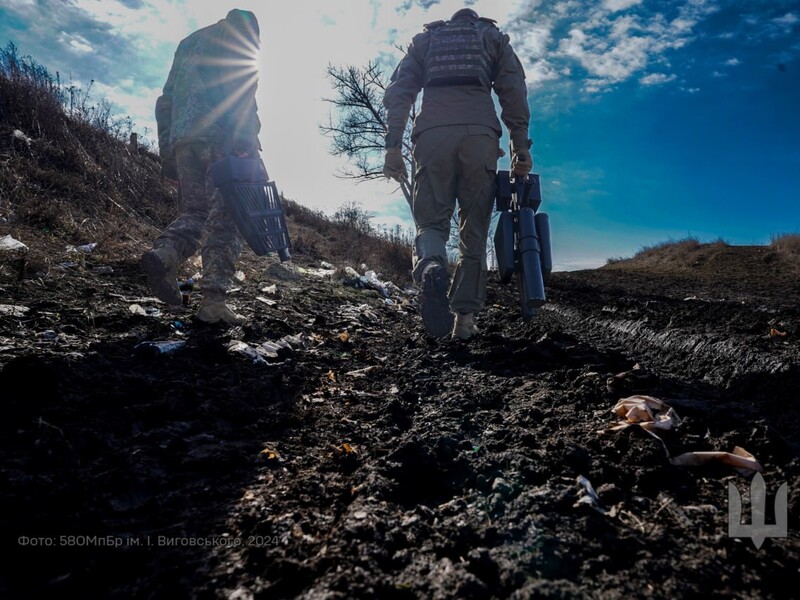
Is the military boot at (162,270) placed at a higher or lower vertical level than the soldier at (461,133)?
lower

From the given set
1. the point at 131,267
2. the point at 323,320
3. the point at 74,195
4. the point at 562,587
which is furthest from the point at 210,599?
the point at 74,195

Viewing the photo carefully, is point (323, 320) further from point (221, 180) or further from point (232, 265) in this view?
→ point (221, 180)

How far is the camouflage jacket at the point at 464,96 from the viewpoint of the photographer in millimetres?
3066

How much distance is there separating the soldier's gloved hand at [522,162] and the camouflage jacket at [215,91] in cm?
187

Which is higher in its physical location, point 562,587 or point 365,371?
point 365,371

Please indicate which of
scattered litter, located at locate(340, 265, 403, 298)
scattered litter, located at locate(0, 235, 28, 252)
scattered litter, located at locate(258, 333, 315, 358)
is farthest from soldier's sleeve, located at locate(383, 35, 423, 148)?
scattered litter, located at locate(340, 265, 403, 298)

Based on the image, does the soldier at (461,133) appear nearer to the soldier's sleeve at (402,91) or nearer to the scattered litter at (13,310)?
the soldier's sleeve at (402,91)

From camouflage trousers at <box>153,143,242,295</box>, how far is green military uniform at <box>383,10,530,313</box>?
1.30 metres

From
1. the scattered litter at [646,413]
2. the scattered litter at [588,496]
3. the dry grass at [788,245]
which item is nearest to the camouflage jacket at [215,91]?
the scattered litter at [646,413]

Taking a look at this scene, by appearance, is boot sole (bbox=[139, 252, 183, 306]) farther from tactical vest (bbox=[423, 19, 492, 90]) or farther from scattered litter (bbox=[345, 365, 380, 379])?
tactical vest (bbox=[423, 19, 492, 90])

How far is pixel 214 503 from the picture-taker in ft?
3.46

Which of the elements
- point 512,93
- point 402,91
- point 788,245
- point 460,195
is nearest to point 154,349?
point 460,195

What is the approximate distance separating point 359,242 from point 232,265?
334 inches

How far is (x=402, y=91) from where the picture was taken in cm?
330
